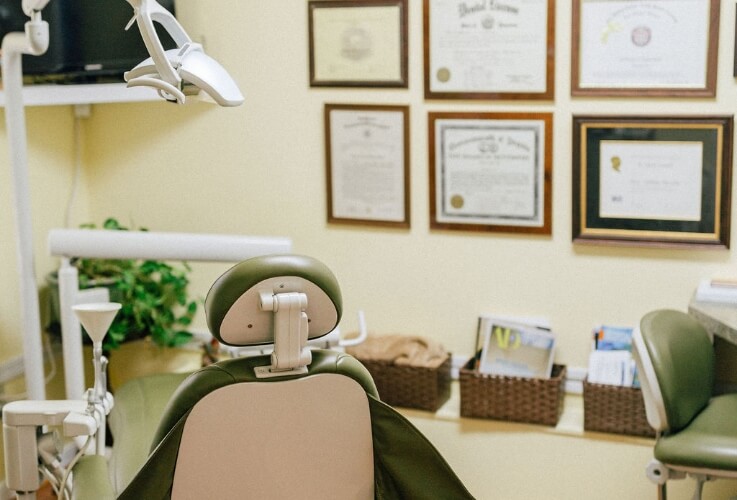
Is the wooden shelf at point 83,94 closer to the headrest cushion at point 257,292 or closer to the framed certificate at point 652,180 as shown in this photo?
the framed certificate at point 652,180

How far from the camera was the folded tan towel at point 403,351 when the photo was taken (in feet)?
11.6

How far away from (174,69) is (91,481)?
974 mm

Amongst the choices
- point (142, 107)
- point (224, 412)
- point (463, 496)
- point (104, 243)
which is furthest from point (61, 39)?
point (463, 496)

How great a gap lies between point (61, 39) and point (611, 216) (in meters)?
2.10

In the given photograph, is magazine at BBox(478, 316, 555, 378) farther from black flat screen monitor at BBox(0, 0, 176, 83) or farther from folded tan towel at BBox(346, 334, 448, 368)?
black flat screen monitor at BBox(0, 0, 176, 83)

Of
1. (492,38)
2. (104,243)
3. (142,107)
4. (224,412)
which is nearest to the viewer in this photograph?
(224,412)

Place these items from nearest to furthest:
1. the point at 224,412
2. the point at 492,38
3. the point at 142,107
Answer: the point at 224,412, the point at 492,38, the point at 142,107

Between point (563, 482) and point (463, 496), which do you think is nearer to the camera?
point (463, 496)

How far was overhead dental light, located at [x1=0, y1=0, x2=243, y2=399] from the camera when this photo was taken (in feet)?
6.84

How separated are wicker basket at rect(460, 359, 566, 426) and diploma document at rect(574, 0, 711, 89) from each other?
103 cm

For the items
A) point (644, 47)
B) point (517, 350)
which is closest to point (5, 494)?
point (517, 350)

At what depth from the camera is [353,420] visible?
2203 millimetres

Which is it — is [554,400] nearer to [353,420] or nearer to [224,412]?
[353,420]

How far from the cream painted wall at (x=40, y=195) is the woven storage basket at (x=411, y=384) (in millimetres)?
1398
